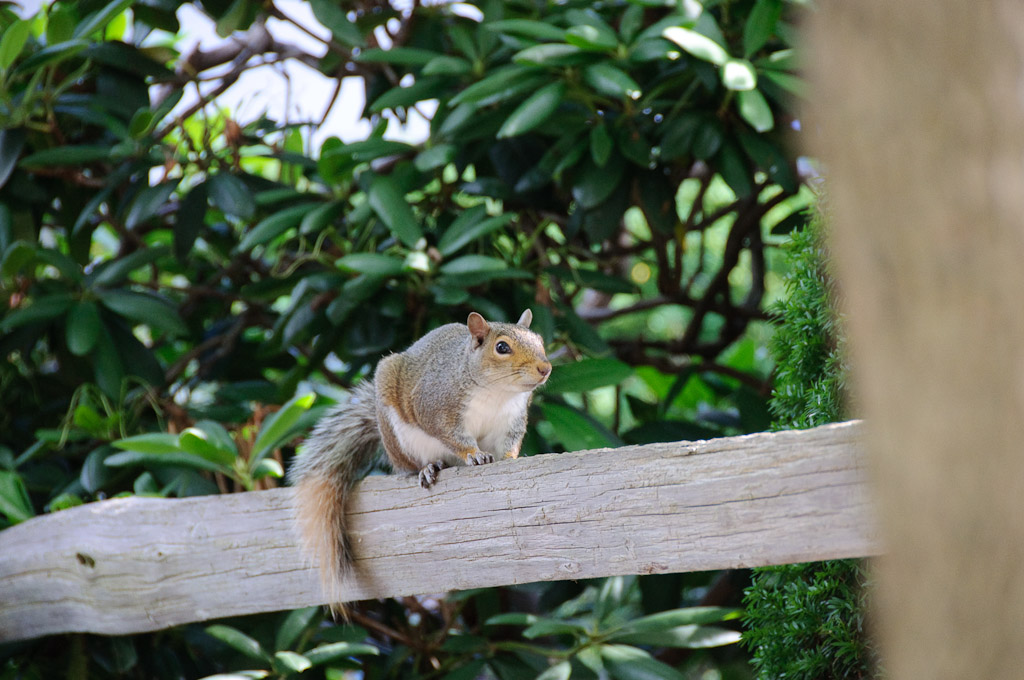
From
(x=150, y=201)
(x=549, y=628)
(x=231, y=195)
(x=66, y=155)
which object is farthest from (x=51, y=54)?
(x=549, y=628)

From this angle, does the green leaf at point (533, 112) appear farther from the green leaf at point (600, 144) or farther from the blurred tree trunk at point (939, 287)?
the blurred tree trunk at point (939, 287)

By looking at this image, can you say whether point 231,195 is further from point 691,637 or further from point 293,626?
point 691,637

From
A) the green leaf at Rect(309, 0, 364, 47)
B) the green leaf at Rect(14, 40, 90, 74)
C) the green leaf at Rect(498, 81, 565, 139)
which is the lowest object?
the green leaf at Rect(14, 40, 90, 74)

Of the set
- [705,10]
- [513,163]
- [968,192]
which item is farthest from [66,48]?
[968,192]

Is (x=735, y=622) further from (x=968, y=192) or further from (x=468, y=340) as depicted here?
(x=968, y=192)

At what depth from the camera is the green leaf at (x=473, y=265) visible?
2.09 metres

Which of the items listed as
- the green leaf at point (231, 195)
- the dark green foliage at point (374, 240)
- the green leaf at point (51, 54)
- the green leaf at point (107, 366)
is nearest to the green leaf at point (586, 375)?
the dark green foliage at point (374, 240)

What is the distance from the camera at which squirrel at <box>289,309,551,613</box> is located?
5.41ft

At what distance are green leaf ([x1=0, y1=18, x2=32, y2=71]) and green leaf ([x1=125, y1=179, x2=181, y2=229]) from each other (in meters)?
0.45

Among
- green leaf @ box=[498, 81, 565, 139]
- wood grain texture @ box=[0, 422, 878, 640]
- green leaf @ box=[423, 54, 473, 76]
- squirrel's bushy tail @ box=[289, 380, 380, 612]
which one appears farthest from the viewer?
green leaf @ box=[423, 54, 473, 76]

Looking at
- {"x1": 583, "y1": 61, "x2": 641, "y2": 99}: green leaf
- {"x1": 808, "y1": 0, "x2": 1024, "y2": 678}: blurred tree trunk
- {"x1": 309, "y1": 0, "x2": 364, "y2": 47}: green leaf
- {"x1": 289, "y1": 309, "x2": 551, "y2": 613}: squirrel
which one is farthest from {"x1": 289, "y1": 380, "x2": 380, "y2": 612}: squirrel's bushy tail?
{"x1": 808, "y1": 0, "x2": 1024, "y2": 678}: blurred tree trunk

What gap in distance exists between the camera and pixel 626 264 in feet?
11.9

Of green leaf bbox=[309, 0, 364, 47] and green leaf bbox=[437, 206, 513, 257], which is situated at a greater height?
green leaf bbox=[309, 0, 364, 47]

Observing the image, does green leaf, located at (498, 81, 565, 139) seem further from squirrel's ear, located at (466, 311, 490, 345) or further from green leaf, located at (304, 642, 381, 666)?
green leaf, located at (304, 642, 381, 666)
